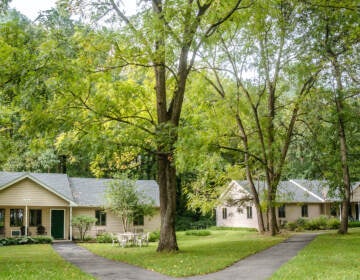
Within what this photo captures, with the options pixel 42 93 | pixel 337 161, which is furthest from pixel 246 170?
pixel 42 93

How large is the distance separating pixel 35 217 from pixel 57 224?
66.9 inches

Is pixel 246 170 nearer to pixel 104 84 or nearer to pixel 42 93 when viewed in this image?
pixel 104 84

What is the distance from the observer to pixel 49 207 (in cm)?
3253

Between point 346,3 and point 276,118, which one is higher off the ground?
point 346,3

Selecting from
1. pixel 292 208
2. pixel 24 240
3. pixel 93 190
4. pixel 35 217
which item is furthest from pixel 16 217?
pixel 292 208

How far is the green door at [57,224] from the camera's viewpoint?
3253 cm

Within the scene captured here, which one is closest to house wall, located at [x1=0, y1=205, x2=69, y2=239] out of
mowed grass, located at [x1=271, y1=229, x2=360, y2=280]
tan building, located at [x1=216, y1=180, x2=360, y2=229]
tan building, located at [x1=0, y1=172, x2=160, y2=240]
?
tan building, located at [x1=0, y1=172, x2=160, y2=240]

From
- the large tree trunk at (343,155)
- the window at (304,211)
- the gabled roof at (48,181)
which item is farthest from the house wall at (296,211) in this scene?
the gabled roof at (48,181)

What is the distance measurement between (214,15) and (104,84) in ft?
18.0

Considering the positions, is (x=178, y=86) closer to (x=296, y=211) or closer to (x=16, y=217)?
(x=16, y=217)

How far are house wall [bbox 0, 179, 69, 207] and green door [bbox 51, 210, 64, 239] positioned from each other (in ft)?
3.54

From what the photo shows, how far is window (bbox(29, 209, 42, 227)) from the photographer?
32.3 meters

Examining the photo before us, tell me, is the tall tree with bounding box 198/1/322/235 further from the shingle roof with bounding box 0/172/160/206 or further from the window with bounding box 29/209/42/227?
the window with bounding box 29/209/42/227

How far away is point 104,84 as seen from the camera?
18.7 m
